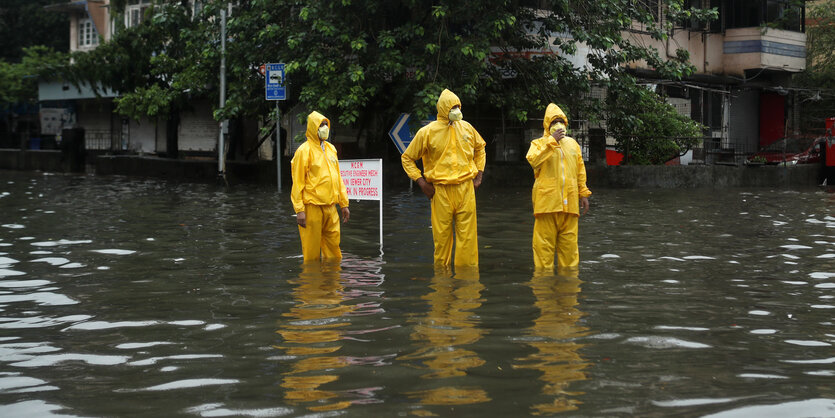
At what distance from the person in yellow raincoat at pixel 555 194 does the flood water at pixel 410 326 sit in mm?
267

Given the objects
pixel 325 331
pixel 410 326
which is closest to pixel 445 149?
pixel 410 326

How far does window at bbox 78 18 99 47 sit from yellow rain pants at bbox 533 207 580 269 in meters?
39.6

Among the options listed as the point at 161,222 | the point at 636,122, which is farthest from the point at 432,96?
the point at 161,222

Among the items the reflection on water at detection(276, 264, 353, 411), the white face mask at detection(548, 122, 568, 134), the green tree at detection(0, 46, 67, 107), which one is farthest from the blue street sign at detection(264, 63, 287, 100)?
the green tree at detection(0, 46, 67, 107)

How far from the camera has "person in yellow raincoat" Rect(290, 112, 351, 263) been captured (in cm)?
987

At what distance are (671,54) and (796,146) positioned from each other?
7.25 m

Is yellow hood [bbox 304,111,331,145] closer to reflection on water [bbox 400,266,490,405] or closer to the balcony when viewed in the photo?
reflection on water [bbox 400,266,490,405]

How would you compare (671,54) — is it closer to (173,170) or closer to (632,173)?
(632,173)

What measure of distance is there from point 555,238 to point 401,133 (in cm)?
1238

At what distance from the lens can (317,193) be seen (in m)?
9.88

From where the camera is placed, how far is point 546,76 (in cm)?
2333

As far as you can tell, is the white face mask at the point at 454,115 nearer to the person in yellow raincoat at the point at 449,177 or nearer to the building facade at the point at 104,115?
the person in yellow raincoat at the point at 449,177

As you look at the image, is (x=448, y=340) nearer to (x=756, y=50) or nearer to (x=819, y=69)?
(x=756, y=50)

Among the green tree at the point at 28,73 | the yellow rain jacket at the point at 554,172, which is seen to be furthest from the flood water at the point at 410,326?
the green tree at the point at 28,73
